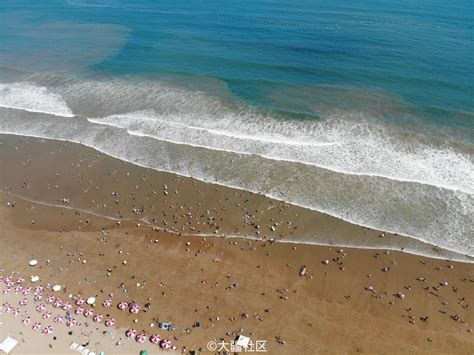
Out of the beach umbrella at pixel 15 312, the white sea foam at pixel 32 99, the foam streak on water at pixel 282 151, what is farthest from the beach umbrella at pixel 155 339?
the white sea foam at pixel 32 99

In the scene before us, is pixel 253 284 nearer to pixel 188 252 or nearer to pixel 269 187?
pixel 188 252

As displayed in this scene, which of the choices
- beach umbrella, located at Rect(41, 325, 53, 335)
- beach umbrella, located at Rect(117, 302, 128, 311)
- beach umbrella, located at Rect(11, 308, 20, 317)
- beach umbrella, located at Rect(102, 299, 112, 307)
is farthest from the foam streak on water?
beach umbrella, located at Rect(41, 325, 53, 335)

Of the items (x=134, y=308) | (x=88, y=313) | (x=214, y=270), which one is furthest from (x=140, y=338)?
(x=214, y=270)

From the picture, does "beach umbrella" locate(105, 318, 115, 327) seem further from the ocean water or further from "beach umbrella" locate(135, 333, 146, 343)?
the ocean water

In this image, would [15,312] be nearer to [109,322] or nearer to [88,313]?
[88,313]

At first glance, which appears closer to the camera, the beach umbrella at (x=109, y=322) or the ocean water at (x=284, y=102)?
the beach umbrella at (x=109, y=322)

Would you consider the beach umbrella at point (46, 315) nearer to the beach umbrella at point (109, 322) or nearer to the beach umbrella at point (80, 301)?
the beach umbrella at point (80, 301)

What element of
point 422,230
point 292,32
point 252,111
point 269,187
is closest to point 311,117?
point 252,111
